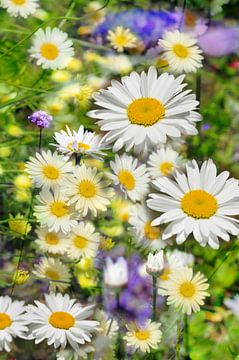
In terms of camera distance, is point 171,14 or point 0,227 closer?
point 0,227

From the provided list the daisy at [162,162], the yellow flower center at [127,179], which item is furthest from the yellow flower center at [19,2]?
the yellow flower center at [127,179]

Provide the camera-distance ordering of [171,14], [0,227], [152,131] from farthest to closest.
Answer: [171,14] < [0,227] < [152,131]

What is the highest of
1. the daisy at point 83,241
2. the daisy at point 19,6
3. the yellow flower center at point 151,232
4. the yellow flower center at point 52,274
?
the daisy at point 19,6

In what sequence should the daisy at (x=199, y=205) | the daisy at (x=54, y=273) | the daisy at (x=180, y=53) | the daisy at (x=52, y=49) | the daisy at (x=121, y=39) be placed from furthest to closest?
the daisy at (x=121, y=39) → the daisy at (x=52, y=49) → the daisy at (x=180, y=53) → the daisy at (x=54, y=273) → the daisy at (x=199, y=205)

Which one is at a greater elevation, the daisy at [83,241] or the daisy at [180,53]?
the daisy at [180,53]

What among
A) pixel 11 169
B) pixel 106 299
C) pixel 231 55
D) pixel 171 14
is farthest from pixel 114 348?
pixel 231 55

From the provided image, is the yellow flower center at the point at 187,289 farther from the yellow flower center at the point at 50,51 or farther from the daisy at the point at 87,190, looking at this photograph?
the yellow flower center at the point at 50,51

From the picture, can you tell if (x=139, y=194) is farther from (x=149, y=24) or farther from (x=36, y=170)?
(x=149, y=24)
